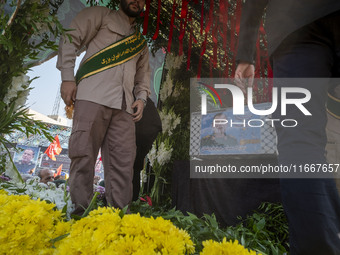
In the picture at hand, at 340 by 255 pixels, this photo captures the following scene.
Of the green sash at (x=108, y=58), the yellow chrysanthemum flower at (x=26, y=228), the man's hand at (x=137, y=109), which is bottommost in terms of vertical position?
the yellow chrysanthemum flower at (x=26, y=228)

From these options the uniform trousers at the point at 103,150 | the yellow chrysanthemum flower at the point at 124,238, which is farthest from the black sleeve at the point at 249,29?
the uniform trousers at the point at 103,150

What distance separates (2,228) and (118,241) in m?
0.33

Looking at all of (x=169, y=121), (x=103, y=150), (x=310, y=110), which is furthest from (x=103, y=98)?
(x=169, y=121)

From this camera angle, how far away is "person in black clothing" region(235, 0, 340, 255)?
0.57 metres

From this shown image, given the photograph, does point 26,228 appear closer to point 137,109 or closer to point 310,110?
point 310,110

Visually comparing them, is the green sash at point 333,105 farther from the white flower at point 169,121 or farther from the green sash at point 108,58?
the white flower at point 169,121

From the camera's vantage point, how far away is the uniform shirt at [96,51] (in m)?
1.51

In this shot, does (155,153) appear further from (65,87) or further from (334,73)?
(334,73)

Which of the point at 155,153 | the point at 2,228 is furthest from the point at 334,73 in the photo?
the point at 155,153

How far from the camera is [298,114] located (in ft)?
2.18

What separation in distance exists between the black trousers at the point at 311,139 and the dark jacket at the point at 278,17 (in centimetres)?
2

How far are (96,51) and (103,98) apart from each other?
1.11 ft

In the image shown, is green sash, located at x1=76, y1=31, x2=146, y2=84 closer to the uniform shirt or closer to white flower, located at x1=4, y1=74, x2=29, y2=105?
the uniform shirt

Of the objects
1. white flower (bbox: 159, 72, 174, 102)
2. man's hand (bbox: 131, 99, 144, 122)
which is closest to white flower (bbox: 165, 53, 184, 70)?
white flower (bbox: 159, 72, 174, 102)
